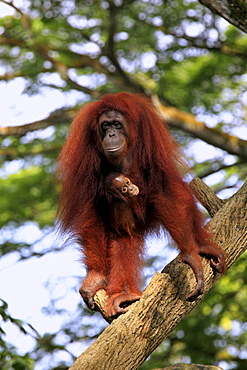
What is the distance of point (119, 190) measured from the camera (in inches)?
189

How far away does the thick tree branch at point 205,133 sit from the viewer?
962 centimetres

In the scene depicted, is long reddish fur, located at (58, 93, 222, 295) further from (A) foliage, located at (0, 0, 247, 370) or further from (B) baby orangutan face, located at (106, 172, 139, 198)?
(A) foliage, located at (0, 0, 247, 370)

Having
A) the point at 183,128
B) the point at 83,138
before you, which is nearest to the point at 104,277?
the point at 83,138

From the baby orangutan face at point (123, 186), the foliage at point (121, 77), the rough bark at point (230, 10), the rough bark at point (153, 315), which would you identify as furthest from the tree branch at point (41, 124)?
the rough bark at point (153, 315)

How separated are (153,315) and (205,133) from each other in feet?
19.9

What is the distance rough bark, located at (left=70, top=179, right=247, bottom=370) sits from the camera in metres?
3.84

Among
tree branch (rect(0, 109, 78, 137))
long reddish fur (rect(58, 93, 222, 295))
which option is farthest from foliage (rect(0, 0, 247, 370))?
long reddish fur (rect(58, 93, 222, 295))

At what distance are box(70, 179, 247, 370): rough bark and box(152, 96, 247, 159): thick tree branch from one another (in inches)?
198

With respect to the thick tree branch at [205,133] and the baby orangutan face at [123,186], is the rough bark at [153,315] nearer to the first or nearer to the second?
the baby orangutan face at [123,186]

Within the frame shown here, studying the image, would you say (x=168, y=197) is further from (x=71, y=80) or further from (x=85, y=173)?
(x=71, y=80)

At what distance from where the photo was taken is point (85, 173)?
4.97 m

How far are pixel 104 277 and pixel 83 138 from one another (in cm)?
129

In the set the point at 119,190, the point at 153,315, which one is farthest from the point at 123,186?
the point at 153,315

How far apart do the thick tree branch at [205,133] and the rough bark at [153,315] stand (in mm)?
5023
